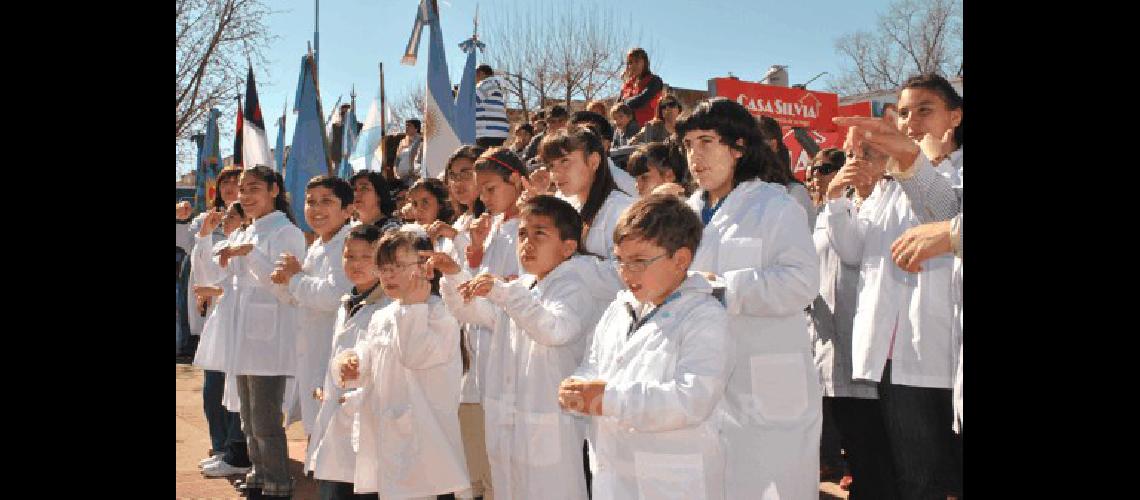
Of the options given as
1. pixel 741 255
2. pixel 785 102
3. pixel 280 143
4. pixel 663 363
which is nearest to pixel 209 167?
pixel 280 143

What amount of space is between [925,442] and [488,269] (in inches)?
85.3

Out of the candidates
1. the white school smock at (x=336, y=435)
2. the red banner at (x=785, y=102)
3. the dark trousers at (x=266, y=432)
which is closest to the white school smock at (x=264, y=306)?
the dark trousers at (x=266, y=432)

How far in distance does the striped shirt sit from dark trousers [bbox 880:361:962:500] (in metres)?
6.50

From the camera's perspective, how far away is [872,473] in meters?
4.24

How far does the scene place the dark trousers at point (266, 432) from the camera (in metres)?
5.48

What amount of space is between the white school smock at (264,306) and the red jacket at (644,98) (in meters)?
4.03

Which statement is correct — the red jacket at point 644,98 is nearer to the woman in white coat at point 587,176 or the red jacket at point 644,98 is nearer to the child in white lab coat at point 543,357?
the woman in white coat at point 587,176

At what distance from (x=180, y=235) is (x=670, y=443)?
11.0 meters

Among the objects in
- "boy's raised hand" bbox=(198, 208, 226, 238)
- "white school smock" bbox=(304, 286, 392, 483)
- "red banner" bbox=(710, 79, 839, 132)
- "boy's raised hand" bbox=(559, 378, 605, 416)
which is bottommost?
"white school smock" bbox=(304, 286, 392, 483)

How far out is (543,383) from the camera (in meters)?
3.86

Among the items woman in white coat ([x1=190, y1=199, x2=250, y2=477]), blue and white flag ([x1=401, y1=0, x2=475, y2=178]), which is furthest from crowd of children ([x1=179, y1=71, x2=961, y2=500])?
blue and white flag ([x1=401, y1=0, x2=475, y2=178])

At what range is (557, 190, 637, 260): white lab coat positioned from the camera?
415cm

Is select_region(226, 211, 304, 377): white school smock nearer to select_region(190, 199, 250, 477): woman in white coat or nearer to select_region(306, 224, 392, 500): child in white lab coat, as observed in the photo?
select_region(190, 199, 250, 477): woman in white coat
